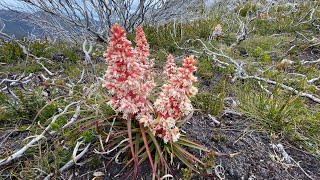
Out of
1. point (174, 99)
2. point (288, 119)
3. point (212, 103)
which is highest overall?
point (174, 99)

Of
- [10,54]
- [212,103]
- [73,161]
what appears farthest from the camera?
[10,54]

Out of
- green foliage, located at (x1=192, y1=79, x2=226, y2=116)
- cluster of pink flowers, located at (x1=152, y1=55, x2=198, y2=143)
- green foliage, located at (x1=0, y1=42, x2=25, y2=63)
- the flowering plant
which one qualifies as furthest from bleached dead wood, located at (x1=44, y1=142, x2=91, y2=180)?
green foliage, located at (x1=0, y1=42, x2=25, y2=63)

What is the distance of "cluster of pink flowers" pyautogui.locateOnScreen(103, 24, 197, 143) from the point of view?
152cm

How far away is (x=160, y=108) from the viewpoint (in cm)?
162

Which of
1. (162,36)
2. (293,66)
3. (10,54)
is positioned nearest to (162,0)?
(162,36)

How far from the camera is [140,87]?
168 centimetres

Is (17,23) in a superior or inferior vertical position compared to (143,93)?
superior

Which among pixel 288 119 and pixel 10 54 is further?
pixel 10 54

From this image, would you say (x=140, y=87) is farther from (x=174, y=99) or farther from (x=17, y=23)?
(x=17, y=23)

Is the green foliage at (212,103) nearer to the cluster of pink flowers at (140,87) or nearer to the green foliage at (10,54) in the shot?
the cluster of pink flowers at (140,87)

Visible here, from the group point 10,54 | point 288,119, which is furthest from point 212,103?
point 10,54

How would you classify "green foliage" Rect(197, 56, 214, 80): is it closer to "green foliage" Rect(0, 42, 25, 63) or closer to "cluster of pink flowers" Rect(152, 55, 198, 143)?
"cluster of pink flowers" Rect(152, 55, 198, 143)

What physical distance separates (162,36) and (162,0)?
78 centimetres

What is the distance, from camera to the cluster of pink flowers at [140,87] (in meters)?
1.52
